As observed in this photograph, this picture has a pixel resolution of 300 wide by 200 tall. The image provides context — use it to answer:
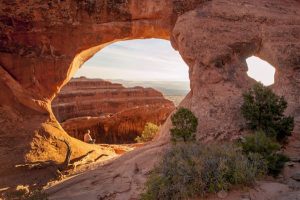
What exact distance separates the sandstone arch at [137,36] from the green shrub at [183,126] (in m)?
0.89

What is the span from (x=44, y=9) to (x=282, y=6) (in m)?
10.5

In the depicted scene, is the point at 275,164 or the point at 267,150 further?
the point at 267,150

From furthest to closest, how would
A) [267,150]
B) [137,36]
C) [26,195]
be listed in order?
[137,36]
[26,195]
[267,150]

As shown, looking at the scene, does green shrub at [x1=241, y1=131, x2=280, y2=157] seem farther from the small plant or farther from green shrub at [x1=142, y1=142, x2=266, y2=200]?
the small plant

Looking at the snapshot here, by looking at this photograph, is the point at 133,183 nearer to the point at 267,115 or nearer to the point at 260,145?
the point at 260,145

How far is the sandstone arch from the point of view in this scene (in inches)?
438

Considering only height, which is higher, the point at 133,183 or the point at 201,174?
the point at 201,174

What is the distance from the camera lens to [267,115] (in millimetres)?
9148

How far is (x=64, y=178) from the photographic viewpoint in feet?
37.0

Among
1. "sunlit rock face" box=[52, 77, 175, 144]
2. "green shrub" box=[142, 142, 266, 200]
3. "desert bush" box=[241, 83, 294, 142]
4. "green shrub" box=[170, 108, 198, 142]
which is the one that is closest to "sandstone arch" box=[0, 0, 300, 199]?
"desert bush" box=[241, 83, 294, 142]

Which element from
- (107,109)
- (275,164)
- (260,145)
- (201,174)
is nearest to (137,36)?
(260,145)

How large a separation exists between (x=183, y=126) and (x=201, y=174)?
2633 mm

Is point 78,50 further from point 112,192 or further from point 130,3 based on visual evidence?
Result: point 112,192

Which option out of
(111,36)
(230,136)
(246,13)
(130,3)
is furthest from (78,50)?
(230,136)
